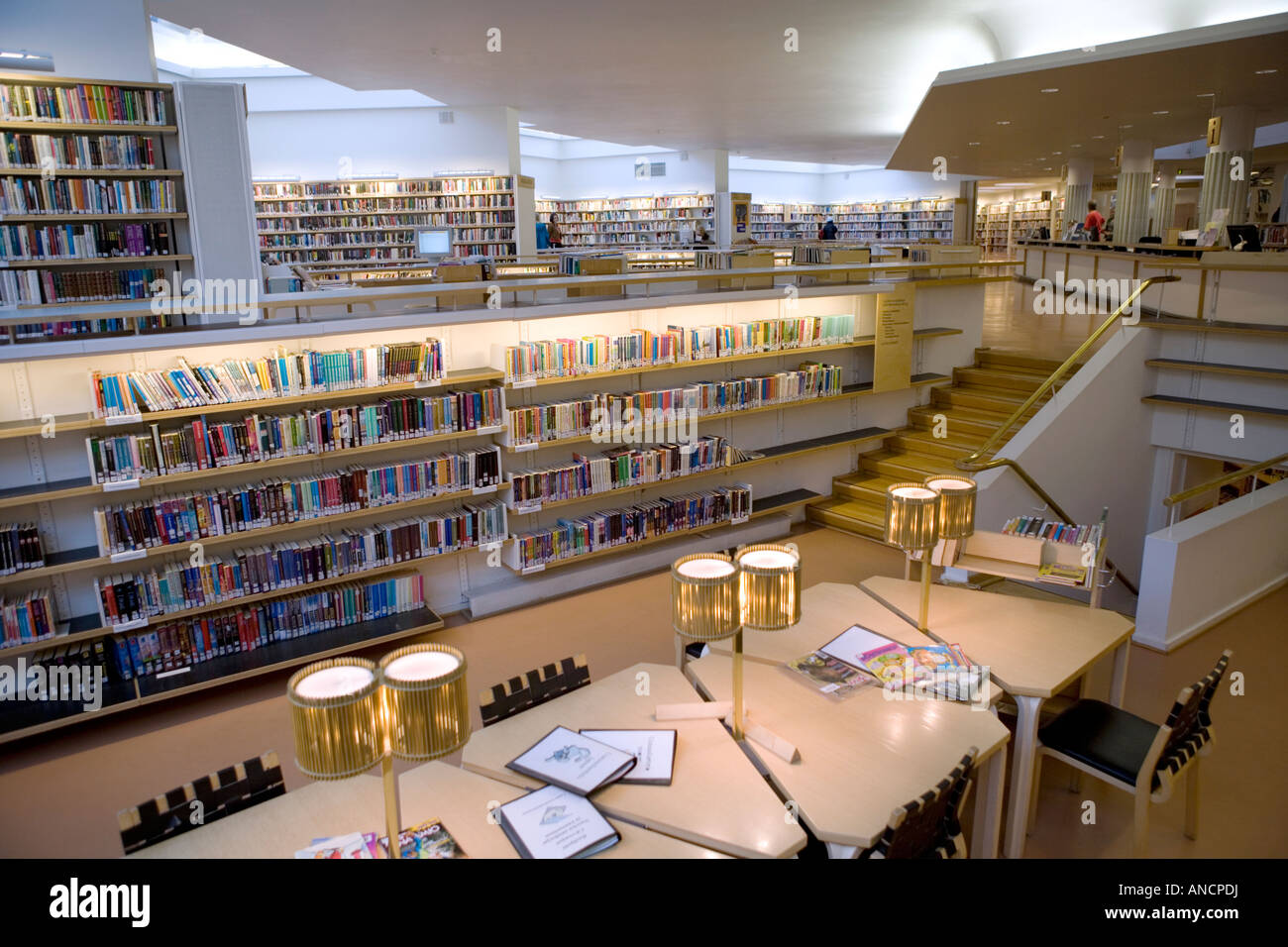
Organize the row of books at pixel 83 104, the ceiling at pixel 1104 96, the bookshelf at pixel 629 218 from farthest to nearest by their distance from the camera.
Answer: the bookshelf at pixel 629 218, the ceiling at pixel 1104 96, the row of books at pixel 83 104

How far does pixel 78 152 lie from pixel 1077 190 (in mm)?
17791

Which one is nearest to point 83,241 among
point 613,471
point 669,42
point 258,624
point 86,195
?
point 86,195

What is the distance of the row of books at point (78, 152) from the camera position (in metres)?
6.11

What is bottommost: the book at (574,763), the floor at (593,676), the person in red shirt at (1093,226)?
the floor at (593,676)

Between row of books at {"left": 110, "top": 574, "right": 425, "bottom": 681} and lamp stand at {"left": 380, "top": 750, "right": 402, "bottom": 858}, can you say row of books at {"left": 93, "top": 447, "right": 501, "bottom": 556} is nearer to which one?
row of books at {"left": 110, "top": 574, "right": 425, "bottom": 681}

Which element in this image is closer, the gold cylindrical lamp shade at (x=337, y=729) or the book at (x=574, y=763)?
the gold cylindrical lamp shade at (x=337, y=729)

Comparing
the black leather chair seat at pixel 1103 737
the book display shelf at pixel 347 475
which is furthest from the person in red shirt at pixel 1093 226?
the black leather chair seat at pixel 1103 737

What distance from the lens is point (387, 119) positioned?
13.4m

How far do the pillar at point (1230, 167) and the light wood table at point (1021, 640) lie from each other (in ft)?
28.2

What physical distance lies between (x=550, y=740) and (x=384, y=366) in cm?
296

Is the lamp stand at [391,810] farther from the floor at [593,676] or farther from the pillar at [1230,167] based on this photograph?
the pillar at [1230,167]
